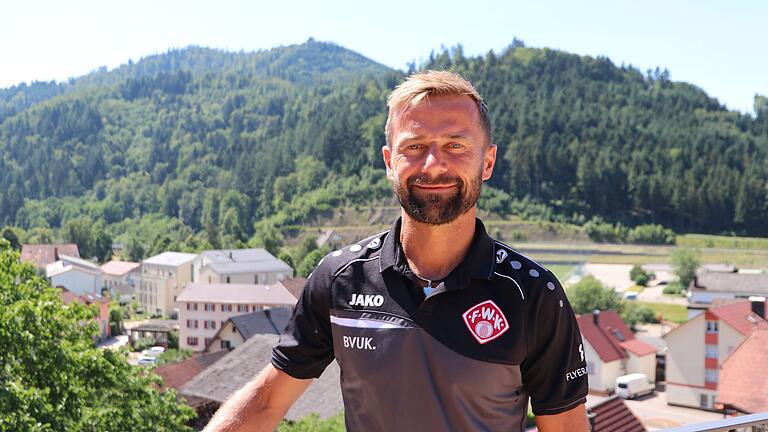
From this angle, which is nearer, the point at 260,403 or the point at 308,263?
the point at 260,403

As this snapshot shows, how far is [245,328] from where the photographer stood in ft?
98.0

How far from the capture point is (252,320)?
30625 mm

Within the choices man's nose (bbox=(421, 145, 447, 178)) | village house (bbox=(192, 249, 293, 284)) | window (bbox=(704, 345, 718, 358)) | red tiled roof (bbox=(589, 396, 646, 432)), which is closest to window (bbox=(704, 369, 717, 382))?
window (bbox=(704, 345, 718, 358))

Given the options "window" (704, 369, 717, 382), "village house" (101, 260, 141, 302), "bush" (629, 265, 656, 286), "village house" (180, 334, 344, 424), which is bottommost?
"village house" (101, 260, 141, 302)

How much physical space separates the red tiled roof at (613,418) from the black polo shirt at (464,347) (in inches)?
463

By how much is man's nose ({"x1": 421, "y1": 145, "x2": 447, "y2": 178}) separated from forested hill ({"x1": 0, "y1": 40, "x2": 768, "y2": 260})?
72147mm

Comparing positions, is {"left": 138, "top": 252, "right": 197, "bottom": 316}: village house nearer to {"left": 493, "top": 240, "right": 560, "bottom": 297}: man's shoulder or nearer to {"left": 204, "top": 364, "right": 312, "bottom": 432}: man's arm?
{"left": 204, "top": 364, "right": 312, "bottom": 432}: man's arm

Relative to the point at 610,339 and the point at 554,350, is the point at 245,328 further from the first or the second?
the point at 554,350

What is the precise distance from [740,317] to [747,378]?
23.3 feet

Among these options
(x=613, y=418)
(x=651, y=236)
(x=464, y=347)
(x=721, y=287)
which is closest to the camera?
(x=464, y=347)

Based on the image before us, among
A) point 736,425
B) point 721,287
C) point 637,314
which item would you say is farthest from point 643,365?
point 736,425

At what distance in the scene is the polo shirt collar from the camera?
1677 millimetres

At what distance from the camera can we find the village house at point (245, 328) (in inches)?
1171

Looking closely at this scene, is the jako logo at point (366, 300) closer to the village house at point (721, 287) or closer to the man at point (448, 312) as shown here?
the man at point (448, 312)
